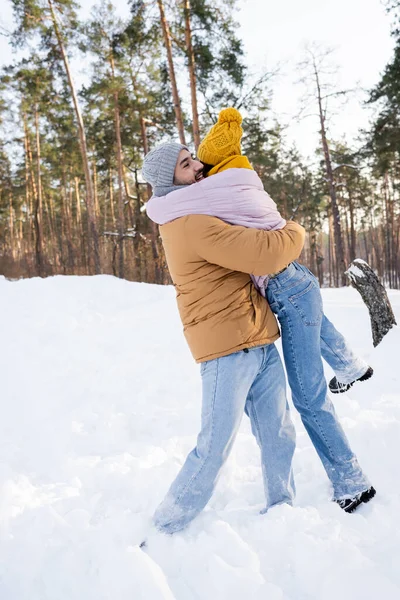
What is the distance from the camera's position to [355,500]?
2.15 meters

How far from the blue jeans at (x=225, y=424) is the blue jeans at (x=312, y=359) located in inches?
4.7

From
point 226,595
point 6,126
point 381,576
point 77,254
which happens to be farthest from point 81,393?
point 77,254

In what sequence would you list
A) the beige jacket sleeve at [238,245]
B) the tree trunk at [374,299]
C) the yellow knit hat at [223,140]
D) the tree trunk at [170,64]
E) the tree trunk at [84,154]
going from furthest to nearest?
the tree trunk at [84,154], the tree trunk at [170,64], the tree trunk at [374,299], the yellow knit hat at [223,140], the beige jacket sleeve at [238,245]

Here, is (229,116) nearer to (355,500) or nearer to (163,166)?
(163,166)

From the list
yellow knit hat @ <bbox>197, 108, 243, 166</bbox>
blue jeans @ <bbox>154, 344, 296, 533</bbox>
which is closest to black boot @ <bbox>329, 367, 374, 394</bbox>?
blue jeans @ <bbox>154, 344, 296, 533</bbox>

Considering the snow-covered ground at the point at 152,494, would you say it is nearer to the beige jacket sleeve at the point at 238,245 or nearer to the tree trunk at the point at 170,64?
the beige jacket sleeve at the point at 238,245

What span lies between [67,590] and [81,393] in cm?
305

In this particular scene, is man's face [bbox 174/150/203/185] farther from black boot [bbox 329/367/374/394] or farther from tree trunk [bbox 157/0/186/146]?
tree trunk [bbox 157/0/186/146]

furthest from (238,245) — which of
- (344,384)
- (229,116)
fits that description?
(344,384)

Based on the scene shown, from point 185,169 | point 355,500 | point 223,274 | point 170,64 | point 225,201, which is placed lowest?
point 355,500

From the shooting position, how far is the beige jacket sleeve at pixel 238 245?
1819 mm

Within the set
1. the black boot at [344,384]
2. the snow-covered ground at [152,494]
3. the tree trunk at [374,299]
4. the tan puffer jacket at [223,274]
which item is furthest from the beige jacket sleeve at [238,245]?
the tree trunk at [374,299]

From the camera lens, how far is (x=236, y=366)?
1968 mm

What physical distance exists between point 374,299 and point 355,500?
12.1ft
